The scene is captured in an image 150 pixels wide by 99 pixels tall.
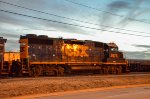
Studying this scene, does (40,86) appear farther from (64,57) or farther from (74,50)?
(74,50)

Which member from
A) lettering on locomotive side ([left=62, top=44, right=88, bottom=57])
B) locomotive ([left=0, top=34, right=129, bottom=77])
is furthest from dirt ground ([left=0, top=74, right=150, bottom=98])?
lettering on locomotive side ([left=62, top=44, right=88, bottom=57])

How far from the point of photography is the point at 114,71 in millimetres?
43656

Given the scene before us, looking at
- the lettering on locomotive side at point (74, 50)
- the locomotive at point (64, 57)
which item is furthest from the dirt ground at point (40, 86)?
the lettering on locomotive side at point (74, 50)

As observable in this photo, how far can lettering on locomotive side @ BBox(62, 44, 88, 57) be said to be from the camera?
3794 cm

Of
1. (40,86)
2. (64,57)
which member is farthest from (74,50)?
(40,86)

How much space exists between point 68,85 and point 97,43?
17.8 meters

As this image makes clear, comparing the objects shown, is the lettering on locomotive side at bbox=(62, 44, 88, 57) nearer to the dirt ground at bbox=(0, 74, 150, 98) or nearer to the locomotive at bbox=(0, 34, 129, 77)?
the locomotive at bbox=(0, 34, 129, 77)

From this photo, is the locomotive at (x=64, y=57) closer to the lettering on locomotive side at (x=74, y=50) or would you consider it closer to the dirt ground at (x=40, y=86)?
the lettering on locomotive side at (x=74, y=50)

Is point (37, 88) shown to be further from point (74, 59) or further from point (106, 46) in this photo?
point (106, 46)

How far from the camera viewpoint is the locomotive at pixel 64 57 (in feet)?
112

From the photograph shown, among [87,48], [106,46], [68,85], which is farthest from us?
[106,46]

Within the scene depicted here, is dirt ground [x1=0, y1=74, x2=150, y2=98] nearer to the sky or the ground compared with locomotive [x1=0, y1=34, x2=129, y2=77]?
nearer to the ground

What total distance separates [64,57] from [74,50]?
2021mm

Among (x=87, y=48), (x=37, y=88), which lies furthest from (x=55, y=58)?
(x=37, y=88)
